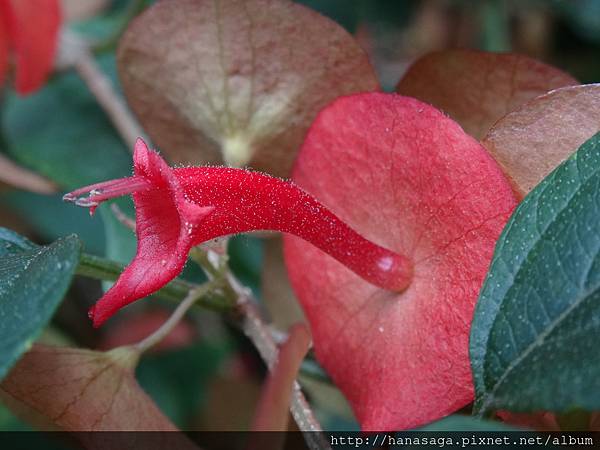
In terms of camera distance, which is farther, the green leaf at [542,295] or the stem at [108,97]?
the stem at [108,97]

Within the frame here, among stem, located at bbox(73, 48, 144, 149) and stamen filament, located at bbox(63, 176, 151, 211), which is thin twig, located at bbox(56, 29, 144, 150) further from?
stamen filament, located at bbox(63, 176, 151, 211)

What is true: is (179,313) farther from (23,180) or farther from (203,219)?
(23,180)

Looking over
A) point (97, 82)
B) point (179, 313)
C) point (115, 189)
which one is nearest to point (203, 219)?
point (115, 189)

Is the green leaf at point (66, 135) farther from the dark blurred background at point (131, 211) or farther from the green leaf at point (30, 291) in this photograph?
the green leaf at point (30, 291)

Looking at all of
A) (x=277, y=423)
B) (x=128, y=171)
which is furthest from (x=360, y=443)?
(x=128, y=171)

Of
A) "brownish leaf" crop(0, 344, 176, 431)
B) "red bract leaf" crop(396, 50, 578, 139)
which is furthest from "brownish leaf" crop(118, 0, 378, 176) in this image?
"brownish leaf" crop(0, 344, 176, 431)

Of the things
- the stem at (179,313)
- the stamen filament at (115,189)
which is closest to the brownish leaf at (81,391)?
the stem at (179,313)

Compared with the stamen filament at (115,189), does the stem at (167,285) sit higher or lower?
lower

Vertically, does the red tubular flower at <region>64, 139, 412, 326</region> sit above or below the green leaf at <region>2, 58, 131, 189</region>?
above
